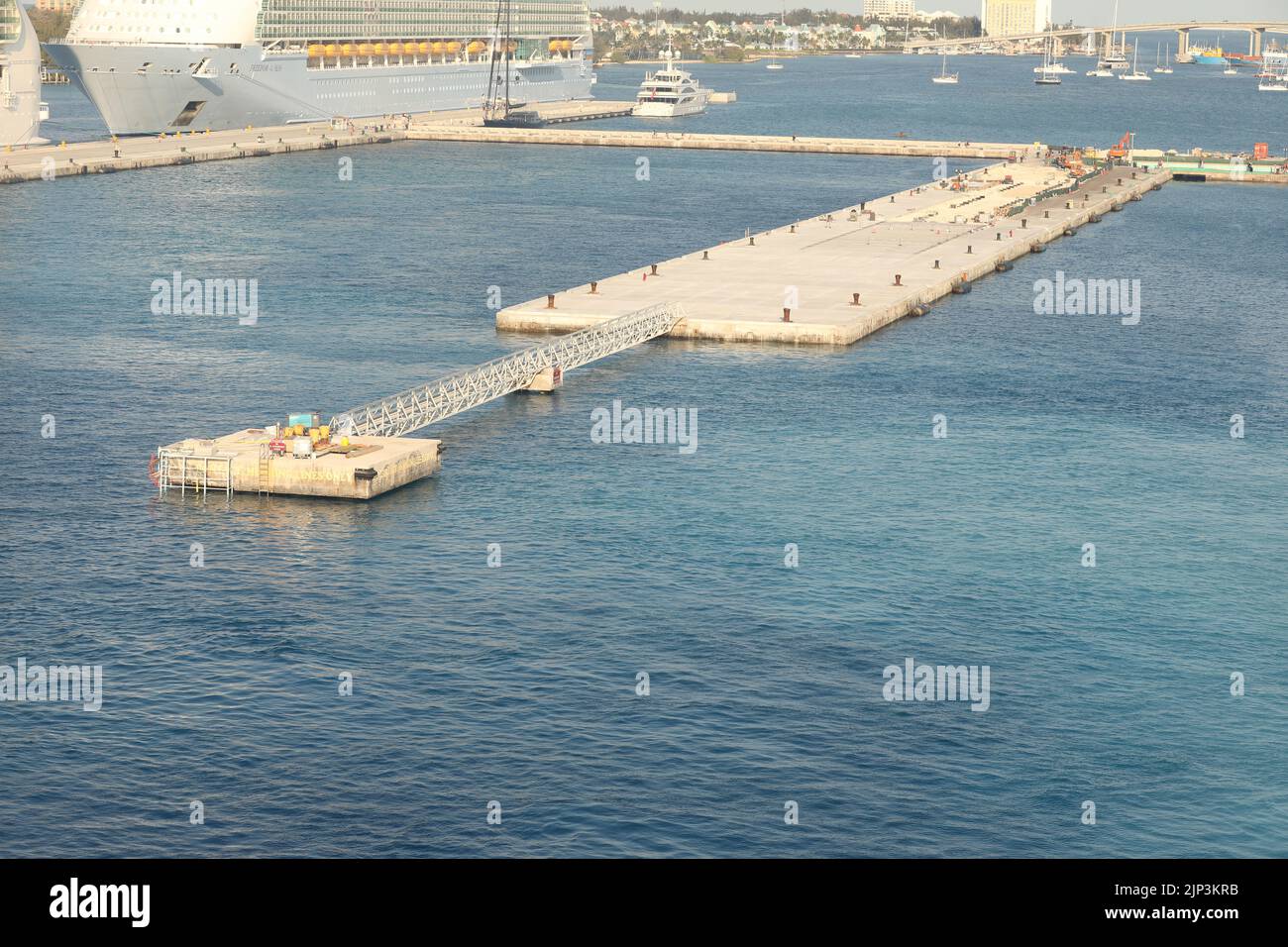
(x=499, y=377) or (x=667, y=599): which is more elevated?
(x=499, y=377)

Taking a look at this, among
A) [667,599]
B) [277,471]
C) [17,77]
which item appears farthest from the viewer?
[17,77]

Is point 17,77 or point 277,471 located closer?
point 277,471

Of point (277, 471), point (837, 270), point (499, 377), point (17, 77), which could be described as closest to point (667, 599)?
point (277, 471)

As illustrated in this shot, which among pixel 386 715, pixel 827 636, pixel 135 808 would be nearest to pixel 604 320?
pixel 827 636

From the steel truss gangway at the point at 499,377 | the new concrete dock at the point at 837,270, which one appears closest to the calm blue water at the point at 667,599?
the steel truss gangway at the point at 499,377

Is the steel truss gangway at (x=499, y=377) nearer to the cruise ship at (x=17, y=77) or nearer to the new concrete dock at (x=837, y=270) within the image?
the new concrete dock at (x=837, y=270)

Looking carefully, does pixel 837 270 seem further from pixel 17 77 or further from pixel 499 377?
pixel 17 77
